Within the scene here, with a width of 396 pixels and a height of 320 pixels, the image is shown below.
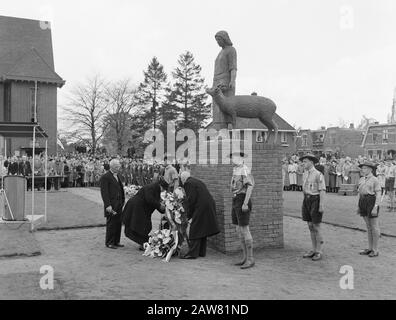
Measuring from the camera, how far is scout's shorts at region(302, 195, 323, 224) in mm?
8445

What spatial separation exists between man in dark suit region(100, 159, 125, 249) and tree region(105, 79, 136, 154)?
47.2 metres

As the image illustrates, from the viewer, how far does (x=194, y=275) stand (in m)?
7.29

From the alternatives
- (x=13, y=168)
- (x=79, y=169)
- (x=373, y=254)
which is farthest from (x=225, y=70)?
(x=79, y=169)

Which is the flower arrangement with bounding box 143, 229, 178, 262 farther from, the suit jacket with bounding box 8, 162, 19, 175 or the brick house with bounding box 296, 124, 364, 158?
the brick house with bounding box 296, 124, 364, 158

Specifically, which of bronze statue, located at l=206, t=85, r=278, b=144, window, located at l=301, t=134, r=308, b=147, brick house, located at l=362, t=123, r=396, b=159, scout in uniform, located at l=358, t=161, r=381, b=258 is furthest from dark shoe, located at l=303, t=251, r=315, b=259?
window, located at l=301, t=134, r=308, b=147

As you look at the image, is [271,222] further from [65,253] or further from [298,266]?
[65,253]

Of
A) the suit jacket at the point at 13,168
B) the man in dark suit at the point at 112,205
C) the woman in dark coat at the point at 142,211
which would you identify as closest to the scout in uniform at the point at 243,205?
the woman in dark coat at the point at 142,211

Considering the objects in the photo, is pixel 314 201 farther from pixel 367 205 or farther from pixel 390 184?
pixel 390 184

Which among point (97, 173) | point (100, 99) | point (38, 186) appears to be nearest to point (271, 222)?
point (38, 186)

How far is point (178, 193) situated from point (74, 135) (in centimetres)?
4883

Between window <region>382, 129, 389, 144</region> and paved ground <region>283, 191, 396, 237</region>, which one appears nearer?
paved ground <region>283, 191, 396, 237</region>

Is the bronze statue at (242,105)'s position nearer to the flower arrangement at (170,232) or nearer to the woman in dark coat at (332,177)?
the flower arrangement at (170,232)

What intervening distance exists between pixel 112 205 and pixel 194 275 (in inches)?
132

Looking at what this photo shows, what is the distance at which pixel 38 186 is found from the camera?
26.1 metres
